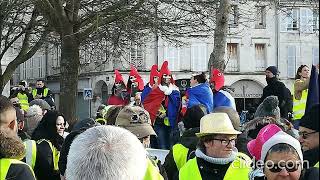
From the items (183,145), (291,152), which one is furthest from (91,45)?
(291,152)

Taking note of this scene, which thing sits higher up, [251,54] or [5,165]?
[251,54]

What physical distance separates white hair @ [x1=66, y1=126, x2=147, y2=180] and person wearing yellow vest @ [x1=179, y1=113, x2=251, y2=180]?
177 centimetres

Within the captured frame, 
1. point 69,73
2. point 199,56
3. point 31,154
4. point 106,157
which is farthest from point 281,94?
point 199,56

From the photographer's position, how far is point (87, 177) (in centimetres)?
302

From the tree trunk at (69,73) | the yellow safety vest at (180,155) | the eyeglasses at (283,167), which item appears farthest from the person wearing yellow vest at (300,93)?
the tree trunk at (69,73)

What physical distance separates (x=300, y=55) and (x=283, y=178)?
1818 inches

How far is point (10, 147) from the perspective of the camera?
4.12m

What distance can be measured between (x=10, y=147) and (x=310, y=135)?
1.86 meters

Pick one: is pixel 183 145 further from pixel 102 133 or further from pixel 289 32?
pixel 289 32

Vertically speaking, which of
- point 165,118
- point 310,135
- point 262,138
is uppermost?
point 310,135

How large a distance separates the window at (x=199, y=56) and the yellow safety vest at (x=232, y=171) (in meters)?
41.3

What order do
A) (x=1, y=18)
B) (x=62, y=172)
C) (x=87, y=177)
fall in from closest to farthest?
(x=87, y=177) < (x=62, y=172) < (x=1, y=18)

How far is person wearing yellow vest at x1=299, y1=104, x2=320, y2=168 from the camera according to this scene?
3.26 metres

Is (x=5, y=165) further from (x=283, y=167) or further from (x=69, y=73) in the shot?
(x=69, y=73)
